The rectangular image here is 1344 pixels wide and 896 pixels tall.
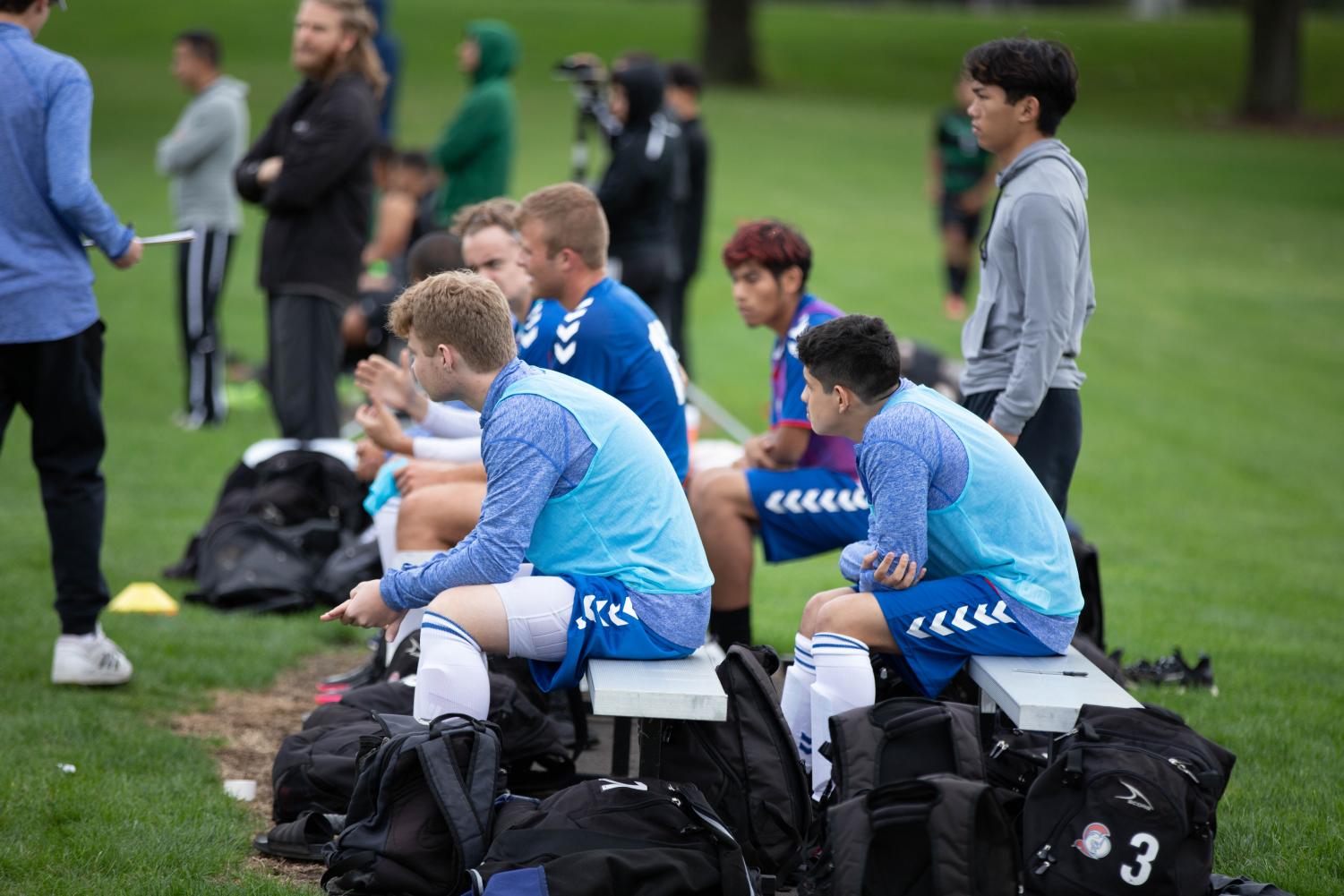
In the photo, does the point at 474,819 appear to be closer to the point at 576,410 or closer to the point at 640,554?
the point at 640,554

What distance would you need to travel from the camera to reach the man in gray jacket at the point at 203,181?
10.2 meters

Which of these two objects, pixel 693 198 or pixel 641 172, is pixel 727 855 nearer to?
pixel 641 172

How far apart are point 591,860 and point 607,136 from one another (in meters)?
6.25

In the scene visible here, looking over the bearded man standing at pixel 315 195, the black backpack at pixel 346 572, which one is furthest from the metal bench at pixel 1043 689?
the bearded man standing at pixel 315 195

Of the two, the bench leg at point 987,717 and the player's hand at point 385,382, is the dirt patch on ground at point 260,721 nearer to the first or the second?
the player's hand at point 385,382

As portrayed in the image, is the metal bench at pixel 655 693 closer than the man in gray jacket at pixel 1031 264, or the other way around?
the metal bench at pixel 655 693

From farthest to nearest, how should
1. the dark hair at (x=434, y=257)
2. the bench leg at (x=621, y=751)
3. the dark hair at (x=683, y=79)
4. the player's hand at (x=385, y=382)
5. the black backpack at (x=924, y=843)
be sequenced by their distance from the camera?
the dark hair at (x=683, y=79)
the dark hair at (x=434, y=257)
the player's hand at (x=385, y=382)
the bench leg at (x=621, y=751)
the black backpack at (x=924, y=843)

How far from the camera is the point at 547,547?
4109 mm

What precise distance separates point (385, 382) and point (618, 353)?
102 cm

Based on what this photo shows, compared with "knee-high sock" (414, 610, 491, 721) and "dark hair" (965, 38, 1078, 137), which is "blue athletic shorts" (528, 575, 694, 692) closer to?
"knee-high sock" (414, 610, 491, 721)

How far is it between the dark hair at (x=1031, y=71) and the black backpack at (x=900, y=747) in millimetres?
1998

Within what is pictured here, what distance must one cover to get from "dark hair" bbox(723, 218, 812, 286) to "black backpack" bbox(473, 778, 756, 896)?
2.25m

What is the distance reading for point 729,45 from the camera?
32.3 metres

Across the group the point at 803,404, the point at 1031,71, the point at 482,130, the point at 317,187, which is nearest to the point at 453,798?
the point at 803,404
